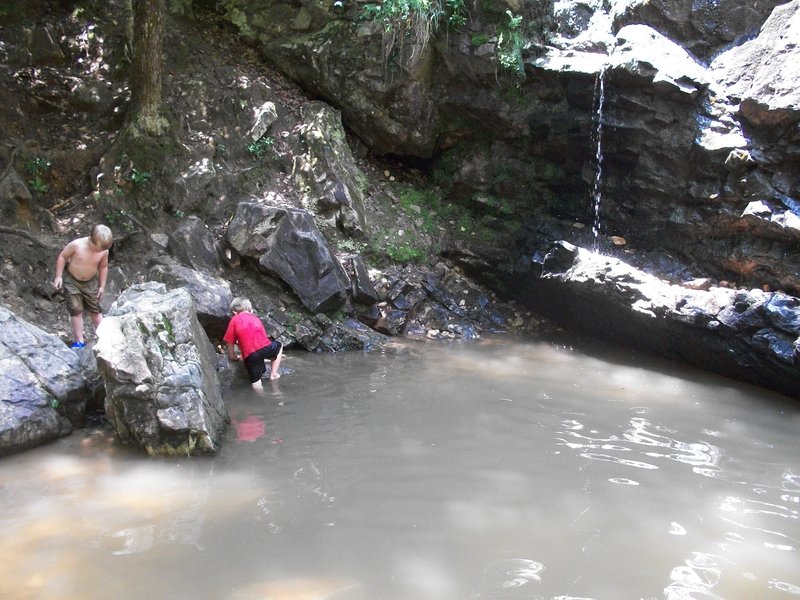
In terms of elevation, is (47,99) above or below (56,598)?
above

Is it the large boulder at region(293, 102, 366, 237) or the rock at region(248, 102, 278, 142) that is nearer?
the large boulder at region(293, 102, 366, 237)

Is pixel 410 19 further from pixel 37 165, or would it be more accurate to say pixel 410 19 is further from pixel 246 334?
pixel 246 334

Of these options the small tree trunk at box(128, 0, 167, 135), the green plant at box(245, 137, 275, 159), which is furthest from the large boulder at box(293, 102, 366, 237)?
the small tree trunk at box(128, 0, 167, 135)

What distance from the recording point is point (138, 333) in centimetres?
522

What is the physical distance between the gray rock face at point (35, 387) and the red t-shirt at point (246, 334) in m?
1.54

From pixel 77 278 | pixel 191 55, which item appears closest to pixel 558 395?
pixel 77 278

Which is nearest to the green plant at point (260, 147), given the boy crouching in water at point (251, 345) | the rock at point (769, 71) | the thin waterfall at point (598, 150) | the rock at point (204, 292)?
the rock at point (204, 292)

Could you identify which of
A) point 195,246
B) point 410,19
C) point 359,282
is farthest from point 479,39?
point 195,246

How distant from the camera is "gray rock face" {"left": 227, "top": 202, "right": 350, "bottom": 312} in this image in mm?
8570

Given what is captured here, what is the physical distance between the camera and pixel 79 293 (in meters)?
6.70

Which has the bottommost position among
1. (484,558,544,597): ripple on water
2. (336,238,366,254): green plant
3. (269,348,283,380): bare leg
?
(484,558,544,597): ripple on water

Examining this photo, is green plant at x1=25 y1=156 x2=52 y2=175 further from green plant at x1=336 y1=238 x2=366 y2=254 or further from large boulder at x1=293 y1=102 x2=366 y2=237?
green plant at x1=336 y1=238 x2=366 y2=254

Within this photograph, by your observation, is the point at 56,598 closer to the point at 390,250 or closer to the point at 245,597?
the point at 245,597

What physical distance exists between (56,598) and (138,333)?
8.29 feet
